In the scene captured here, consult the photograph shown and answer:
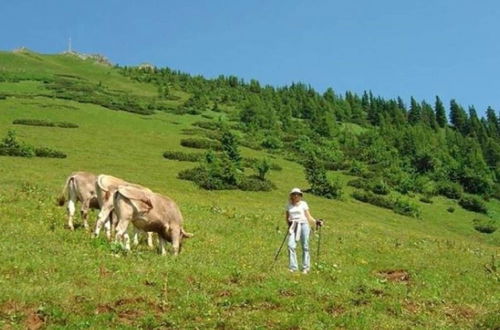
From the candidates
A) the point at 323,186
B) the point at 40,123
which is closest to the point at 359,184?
the point at 323,186

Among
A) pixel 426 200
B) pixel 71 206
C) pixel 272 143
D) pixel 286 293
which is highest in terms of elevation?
pixel 272 143

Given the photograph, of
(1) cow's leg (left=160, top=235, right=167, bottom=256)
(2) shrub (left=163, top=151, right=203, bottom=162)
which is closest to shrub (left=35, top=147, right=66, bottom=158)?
(2) shrub (left=163, top=151, right=203, bottom=162)

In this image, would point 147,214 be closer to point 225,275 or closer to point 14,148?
point 225,275

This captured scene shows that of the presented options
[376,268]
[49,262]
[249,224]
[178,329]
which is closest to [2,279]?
[49,262]

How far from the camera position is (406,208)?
56.1 m

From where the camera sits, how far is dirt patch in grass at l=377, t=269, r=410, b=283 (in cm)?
2166

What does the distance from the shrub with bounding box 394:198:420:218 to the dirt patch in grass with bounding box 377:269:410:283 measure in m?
32.5

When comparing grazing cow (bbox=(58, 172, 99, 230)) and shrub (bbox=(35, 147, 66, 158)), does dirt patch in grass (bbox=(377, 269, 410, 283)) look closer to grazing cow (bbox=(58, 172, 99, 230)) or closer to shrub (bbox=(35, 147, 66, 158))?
grazing cow (bbox=(58, 172, 99, 230))

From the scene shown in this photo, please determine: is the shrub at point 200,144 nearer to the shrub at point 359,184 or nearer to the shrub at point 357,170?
the shrub at point 359,184

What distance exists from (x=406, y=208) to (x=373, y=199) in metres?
3.04

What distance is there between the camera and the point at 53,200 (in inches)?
1128

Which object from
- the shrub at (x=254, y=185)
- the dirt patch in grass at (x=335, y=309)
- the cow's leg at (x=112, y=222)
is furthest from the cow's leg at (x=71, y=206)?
the shrub at (x=254, y=185)

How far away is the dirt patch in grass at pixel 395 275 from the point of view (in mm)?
21656

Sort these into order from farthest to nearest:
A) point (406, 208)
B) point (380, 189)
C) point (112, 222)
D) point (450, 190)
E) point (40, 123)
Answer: point (450, 190) → point (40, 123) → point (380, 189) → point (406, 208) → point (112, 222)
